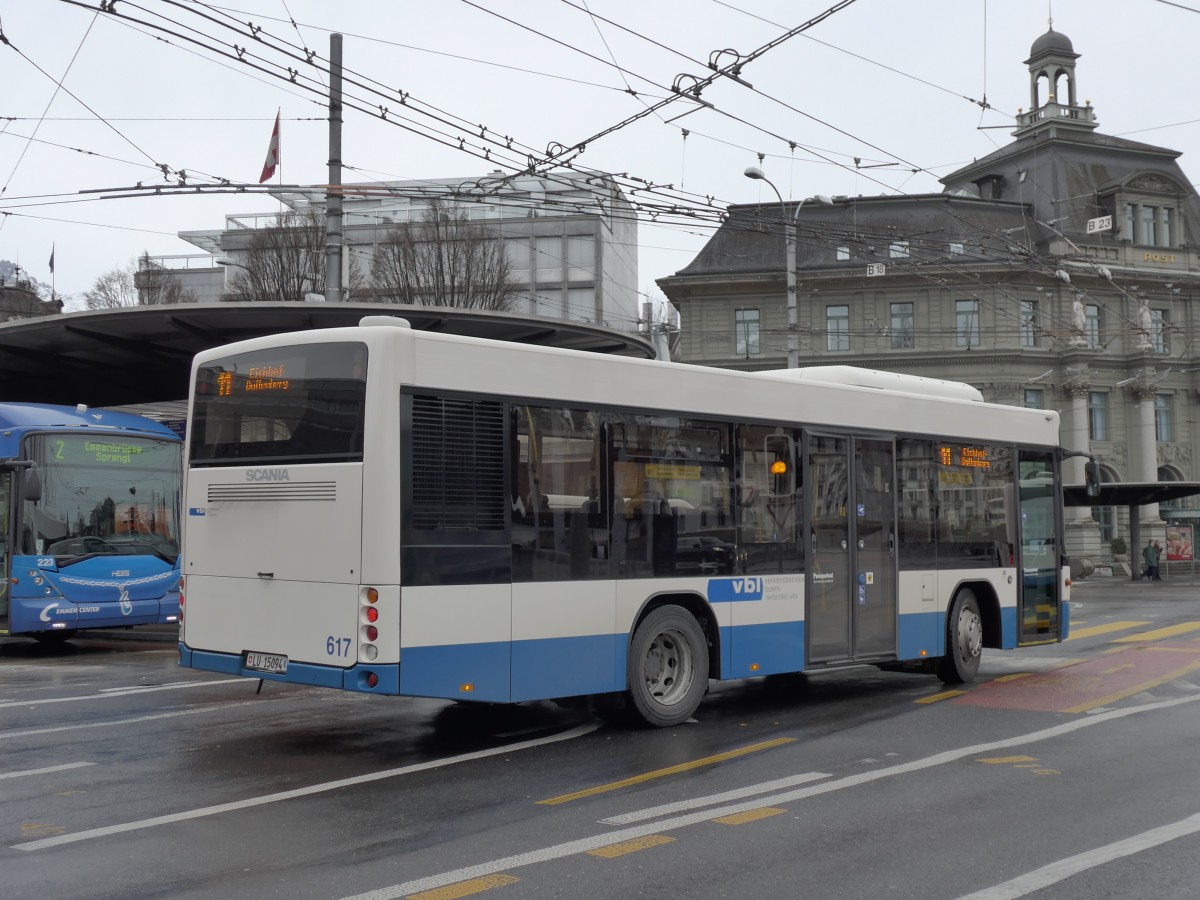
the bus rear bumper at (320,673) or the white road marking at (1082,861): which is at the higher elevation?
the bus rear bumper at (320,673)

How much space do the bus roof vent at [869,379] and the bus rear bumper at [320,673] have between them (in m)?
4.73

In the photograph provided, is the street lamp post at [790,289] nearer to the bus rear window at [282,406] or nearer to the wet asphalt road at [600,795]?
the wet asphalt road at [600,795]

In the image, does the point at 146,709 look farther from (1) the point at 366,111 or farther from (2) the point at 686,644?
(1) the point at 366,111

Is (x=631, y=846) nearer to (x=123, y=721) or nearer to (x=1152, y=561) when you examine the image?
(x=123, y=721)

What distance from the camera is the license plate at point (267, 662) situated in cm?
892

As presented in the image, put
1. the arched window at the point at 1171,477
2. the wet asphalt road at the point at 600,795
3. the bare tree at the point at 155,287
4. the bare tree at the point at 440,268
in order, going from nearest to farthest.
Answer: the wet asphalt road at the point at 600,795
the bare tree at the point at 440,268
the bare tree at the point at 155,287
the arched window at the point at 1171,477

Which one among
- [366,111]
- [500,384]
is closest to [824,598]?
[500,384]

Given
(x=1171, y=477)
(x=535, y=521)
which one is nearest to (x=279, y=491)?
(x=535, y=521)

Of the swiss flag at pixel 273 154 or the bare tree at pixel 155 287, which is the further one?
the bare tree at pixel 155 287

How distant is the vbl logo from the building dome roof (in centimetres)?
5760

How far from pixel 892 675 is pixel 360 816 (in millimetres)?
8482

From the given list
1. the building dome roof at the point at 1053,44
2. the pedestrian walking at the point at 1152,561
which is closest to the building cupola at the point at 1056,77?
the building dome roof at the point at 1053,44

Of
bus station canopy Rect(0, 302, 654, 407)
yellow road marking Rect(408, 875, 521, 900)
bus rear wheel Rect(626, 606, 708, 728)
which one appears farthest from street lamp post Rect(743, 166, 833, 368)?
yellow road marking Rect(408, 875, 521, 900)

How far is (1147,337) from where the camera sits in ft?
195
